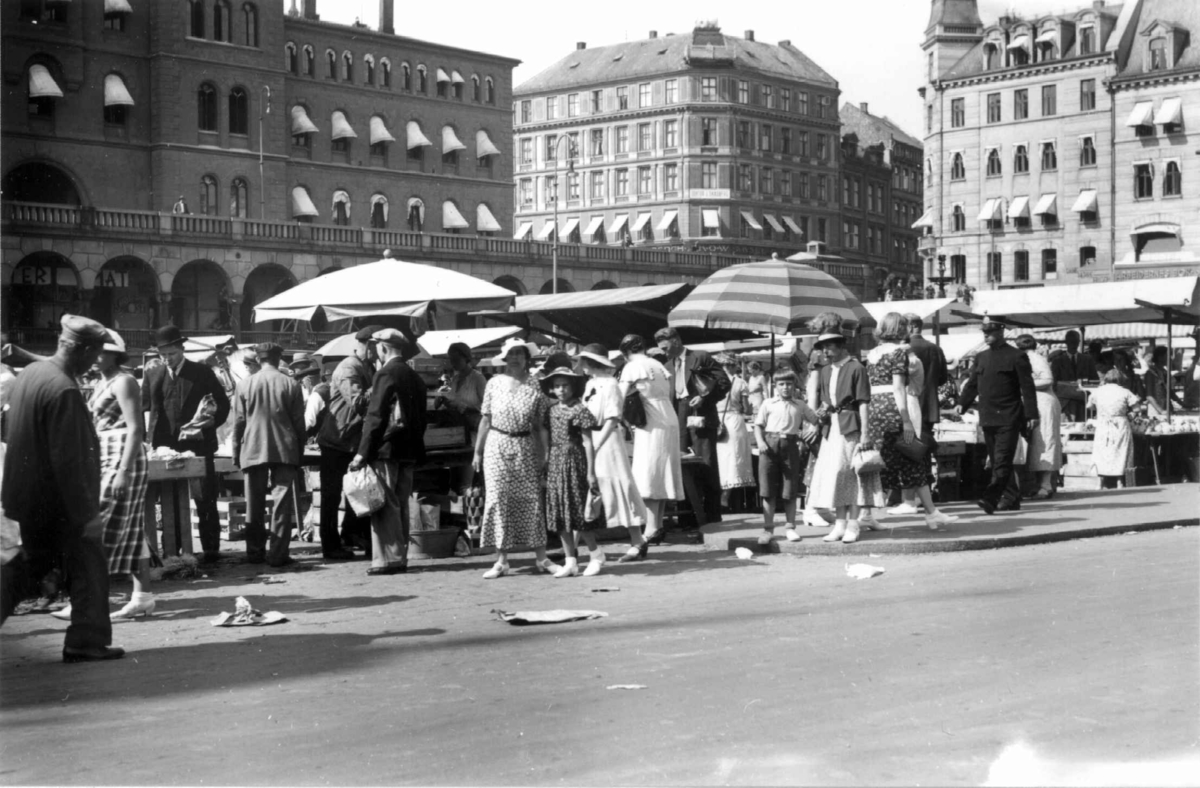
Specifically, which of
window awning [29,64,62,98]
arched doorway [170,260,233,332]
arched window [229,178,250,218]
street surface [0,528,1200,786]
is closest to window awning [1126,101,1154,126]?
arched window [229,178,250,218]

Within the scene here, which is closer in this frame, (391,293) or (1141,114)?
(391,293)

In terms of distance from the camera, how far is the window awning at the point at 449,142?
259 feet

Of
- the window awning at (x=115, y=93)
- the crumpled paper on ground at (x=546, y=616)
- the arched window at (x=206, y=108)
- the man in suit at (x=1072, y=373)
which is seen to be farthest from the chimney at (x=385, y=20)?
the crumpled paper on ground at (x=546, y=616)

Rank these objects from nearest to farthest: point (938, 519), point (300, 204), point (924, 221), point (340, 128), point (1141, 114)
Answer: point (938, 519)
point (924, 221)
point (1141, 114)
point (300, 204)
point (340, 128)

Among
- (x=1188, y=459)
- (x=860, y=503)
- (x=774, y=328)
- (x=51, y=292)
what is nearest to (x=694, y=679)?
(x=860, y=503)

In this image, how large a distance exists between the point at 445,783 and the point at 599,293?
1416cm

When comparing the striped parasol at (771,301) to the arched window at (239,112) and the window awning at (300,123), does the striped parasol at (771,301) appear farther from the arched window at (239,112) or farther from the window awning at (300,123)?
the window awning at (300,123)

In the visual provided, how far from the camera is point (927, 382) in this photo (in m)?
16.3

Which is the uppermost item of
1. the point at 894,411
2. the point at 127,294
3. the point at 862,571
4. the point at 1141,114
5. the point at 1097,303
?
the point at 1141,114

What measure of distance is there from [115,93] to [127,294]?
402 inches

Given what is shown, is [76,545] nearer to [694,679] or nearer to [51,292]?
[694,679]

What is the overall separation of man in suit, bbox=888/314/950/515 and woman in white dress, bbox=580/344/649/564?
3.48 metres

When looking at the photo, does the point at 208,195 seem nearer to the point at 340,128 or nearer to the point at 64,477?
the point at 340,128

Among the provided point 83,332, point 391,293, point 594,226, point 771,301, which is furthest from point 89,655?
point 594,226
